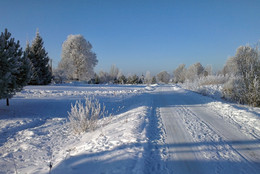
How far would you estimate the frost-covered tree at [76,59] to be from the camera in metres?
32.3

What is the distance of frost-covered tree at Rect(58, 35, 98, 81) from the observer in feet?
106

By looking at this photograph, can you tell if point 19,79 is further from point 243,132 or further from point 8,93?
point 243,132

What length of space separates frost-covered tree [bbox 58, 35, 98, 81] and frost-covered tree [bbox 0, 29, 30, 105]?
22954 millimetres

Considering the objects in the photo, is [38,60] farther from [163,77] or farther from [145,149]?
[163,77]

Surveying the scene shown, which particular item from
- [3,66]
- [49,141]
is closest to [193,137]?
[49,141]

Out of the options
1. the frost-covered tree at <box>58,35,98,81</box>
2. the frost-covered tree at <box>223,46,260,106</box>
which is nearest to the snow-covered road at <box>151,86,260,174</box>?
the frost-covered tree at <box>223,46,260,106</box>

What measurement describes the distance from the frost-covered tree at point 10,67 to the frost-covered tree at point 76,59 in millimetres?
22954

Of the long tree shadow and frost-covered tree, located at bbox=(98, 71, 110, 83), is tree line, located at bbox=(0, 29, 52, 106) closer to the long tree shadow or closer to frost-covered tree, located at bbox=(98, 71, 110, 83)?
the long tree shadow

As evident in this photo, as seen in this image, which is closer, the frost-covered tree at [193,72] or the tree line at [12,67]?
the tree line at [12,67]

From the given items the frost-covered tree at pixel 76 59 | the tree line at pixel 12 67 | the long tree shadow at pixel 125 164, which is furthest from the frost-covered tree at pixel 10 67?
the frost-covered tree at pixel 76 59

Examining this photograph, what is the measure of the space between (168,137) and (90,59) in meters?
33.4

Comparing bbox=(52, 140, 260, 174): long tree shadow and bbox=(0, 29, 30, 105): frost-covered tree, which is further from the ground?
bbox=(0, 29, 30, 105): frost-covered tree

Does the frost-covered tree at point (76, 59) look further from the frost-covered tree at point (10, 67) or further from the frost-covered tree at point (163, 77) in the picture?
the frost-covered tree at point (163, 77)

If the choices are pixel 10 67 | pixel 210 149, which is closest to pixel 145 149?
pixel 210 149
